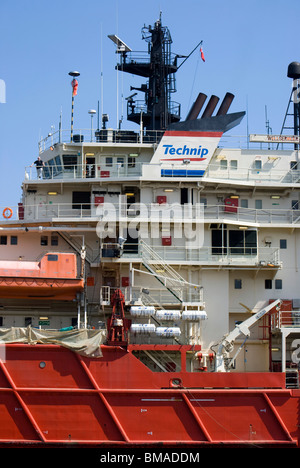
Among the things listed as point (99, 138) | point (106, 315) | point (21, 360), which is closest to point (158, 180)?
point (99, 138)

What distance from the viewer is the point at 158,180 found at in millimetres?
24938

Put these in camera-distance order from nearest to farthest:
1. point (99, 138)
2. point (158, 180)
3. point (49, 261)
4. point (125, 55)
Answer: point (49, 261) < point (158, 180) < point (99, 138) < point (125, 55)

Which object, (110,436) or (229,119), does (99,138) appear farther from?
(110,436)

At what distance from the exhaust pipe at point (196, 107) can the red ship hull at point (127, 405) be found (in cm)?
991

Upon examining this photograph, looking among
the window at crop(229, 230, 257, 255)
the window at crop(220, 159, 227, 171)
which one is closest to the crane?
the window at crop(229, 230, 257, 255)

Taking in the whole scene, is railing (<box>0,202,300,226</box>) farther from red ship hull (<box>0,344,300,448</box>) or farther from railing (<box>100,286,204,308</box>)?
red ship hull (<box>0,344,300,448</box>)

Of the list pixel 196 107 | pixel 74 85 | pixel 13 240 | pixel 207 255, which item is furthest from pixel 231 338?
pixel 74 85

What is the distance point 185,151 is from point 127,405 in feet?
31.5

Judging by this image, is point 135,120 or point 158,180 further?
A: point 135,120

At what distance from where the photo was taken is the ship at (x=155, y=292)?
69.1 ft

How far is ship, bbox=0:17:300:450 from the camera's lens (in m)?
21.0

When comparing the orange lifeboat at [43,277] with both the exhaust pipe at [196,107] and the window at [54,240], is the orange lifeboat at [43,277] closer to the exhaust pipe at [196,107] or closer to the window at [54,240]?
the window at [54,240]

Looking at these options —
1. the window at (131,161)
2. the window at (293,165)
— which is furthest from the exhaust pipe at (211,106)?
the window at (293,165)

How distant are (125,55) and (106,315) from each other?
12.5 meters
